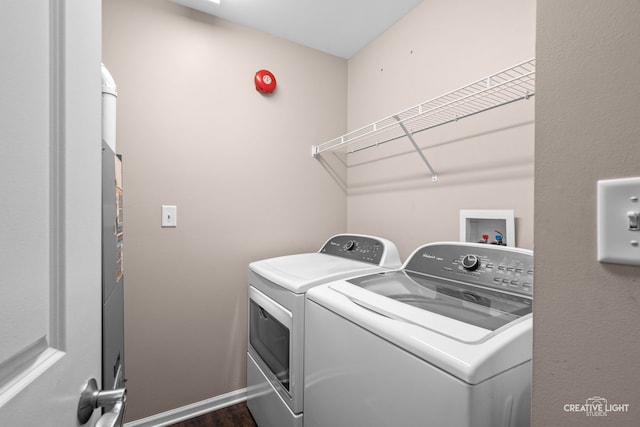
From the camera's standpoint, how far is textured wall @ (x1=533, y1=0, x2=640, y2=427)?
0.42m

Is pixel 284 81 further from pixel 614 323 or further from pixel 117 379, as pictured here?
pixel 614 323

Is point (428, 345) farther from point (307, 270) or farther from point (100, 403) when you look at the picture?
point (307, 270)

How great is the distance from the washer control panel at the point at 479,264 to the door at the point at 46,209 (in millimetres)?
1207

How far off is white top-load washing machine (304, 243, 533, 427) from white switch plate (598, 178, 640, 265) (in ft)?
1.08

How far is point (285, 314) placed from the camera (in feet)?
4.20

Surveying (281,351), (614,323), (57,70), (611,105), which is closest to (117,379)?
(281,351)

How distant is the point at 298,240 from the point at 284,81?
118 cm

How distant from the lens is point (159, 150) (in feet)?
5.56

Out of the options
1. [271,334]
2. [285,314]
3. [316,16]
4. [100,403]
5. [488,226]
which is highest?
[316,16]

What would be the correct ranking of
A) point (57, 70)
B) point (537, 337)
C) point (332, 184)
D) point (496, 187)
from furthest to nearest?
point (332, 184), point (496, 187), point (537, 337), point (57, 70)

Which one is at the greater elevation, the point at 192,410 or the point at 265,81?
the point at 265,81

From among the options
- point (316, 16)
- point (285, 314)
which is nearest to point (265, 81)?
point (316, 16)

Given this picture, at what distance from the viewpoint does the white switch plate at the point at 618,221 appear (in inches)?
16.3

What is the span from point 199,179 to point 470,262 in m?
1.58
